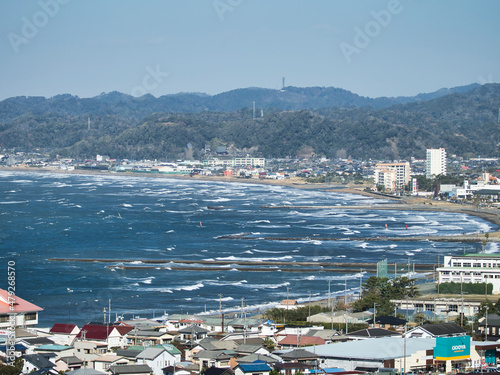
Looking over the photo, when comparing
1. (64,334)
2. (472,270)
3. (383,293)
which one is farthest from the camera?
(472,270)

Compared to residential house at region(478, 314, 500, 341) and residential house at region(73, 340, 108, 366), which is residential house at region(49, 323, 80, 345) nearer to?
residential house at region(73, 340, 108, 366)

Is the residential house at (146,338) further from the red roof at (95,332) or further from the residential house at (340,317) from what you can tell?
the residential house at (340,317)

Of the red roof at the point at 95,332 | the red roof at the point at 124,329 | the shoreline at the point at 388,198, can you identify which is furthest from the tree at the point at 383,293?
the shoreline at the point at 388,198

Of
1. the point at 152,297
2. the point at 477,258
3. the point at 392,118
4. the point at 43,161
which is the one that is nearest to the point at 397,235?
the point at 477,258

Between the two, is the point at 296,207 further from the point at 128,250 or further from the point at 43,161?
the point at 43,161

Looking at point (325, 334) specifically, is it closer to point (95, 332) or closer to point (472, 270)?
point (95, 332)

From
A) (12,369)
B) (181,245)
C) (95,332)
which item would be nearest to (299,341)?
(95,332)
